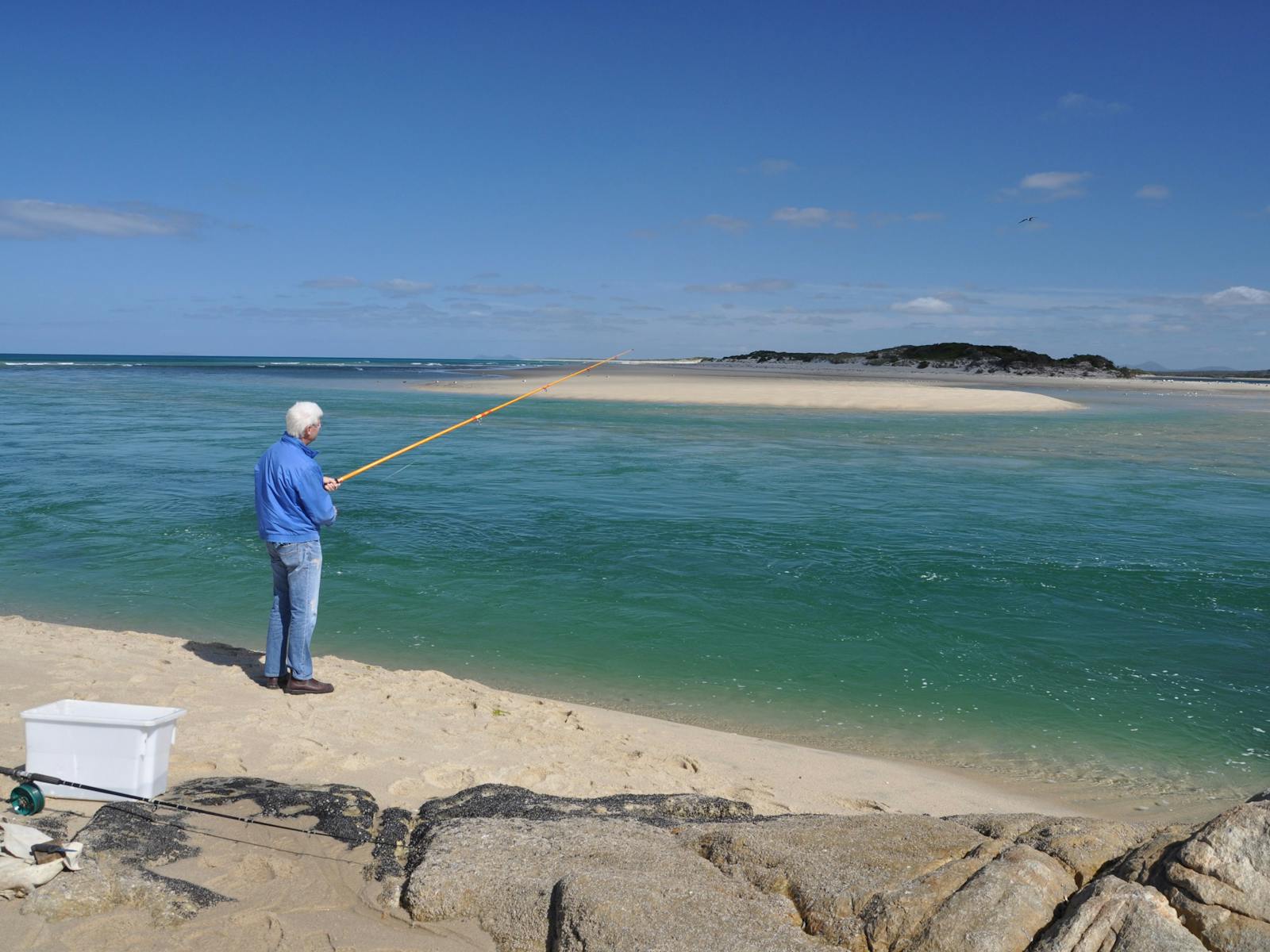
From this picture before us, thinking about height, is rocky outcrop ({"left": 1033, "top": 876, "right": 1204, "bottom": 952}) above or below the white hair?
below

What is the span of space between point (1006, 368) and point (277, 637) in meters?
90.2

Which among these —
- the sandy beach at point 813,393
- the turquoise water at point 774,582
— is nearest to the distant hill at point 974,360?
the sandy beach at point 813,393

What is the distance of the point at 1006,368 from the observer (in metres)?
87.6

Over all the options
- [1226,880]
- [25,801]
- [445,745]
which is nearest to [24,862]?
[25,801]

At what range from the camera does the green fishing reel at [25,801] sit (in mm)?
4059

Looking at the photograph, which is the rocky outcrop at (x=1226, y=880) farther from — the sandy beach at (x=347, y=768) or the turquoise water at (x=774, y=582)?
the turquoise water at (x=774, y=582)

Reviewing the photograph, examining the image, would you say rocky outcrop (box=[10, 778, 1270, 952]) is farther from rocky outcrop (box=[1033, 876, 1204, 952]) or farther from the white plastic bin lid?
the white plastic bin lid

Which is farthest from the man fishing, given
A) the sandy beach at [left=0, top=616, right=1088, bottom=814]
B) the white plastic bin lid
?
the white plastic bin lid

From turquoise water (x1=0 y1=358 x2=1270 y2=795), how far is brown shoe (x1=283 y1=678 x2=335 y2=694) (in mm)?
1296

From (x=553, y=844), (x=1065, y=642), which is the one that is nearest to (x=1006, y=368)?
(x=1065, y=642)

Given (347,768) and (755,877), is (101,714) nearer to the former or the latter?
(347,768)

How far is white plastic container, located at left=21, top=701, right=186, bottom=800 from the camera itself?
420 centimetres

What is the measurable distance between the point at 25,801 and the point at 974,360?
318ft

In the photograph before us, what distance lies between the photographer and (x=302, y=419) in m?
6.10
